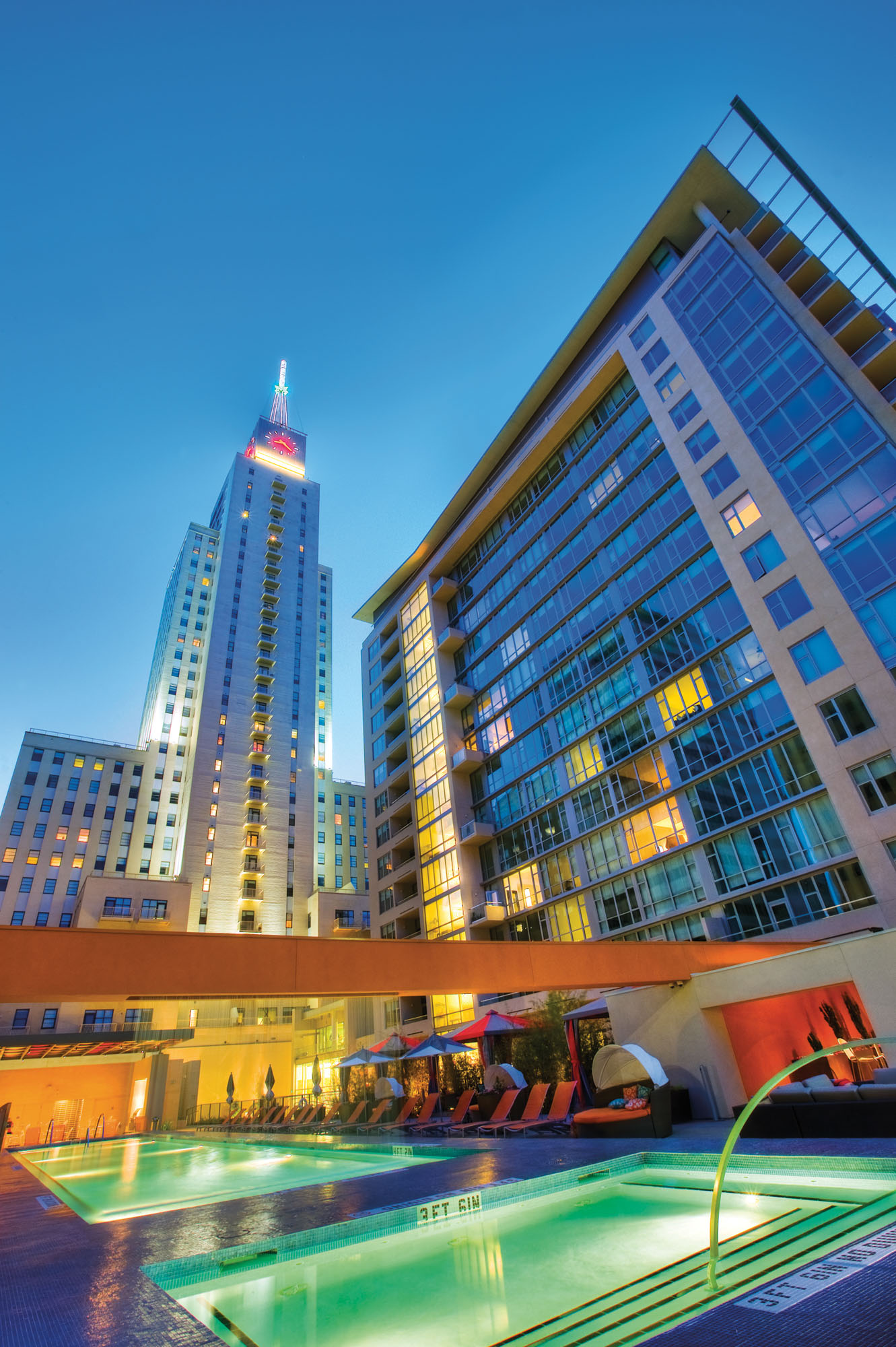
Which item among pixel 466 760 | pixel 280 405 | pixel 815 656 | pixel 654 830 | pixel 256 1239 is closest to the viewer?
pixel 256 1239

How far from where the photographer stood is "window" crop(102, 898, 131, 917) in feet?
178

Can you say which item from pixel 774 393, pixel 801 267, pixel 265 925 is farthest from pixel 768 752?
pixel 265 925

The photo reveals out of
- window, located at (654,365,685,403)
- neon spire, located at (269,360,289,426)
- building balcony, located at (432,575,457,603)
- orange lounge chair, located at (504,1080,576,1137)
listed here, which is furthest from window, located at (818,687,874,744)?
neon spire, located at (269,360,289,426)

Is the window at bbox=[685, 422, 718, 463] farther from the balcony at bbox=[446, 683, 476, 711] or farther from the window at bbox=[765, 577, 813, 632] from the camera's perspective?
the balcony at bbox=[446, 683, 476, 711]

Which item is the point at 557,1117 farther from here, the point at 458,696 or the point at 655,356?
the point at 655,356

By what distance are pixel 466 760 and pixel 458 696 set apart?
15.9ft

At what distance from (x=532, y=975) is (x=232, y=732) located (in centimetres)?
6027

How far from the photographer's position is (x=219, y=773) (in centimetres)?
6719

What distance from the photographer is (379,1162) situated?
14.1 m

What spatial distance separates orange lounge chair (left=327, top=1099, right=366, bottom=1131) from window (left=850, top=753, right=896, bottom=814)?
19.3m

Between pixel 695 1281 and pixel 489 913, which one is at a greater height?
pixel 489 913

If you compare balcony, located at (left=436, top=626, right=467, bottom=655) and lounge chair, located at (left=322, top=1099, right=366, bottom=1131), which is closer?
lounge chair, located at (left=322, top=1099, right=366, bottom=1131)

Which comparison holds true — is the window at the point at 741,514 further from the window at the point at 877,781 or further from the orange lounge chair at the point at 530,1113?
the orange lounge chair at the point at 530,1113

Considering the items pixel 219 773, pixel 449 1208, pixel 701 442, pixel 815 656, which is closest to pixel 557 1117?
pixel 449 1208
